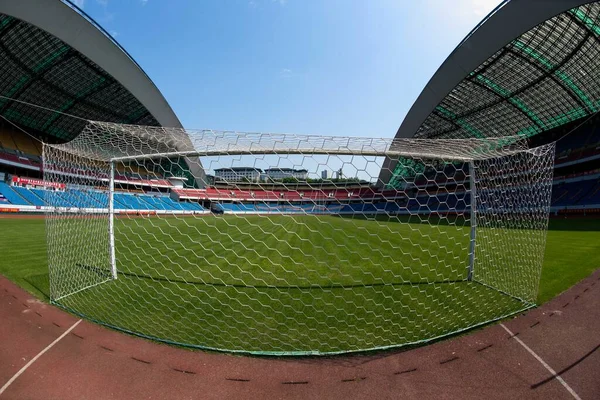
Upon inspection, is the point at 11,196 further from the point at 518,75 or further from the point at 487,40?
the point at 518,75

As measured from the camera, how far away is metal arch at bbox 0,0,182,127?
1742cm

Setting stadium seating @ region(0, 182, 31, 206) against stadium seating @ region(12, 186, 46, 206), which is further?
stadium seating @ region(12, 186, 46, 206)

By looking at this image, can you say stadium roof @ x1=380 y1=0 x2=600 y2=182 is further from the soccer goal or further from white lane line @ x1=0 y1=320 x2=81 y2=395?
white lane line @ x1=0 y1=320 x2=81 y2=395

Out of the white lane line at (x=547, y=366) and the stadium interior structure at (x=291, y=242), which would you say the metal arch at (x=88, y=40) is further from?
the white lane line at (x=547, y=366)

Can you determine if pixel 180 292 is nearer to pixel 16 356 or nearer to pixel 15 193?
pixel 16 356

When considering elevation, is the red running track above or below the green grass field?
above

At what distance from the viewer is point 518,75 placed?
23.0m

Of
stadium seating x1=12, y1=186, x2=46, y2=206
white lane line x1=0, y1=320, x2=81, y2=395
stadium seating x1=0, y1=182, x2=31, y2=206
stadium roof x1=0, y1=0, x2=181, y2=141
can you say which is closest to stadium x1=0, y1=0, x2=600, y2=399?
white lane line x1=0, y1=320, x2=81, y2=395

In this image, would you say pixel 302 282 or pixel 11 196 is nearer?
pixel 302 282

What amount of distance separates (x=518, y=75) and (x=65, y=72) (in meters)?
36.1

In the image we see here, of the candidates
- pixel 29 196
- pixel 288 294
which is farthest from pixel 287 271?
pixel 29 196

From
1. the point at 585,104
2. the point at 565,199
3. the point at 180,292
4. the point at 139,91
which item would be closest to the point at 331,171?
the point at 180,292

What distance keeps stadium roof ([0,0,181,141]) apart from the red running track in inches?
918

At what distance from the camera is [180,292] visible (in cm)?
453
